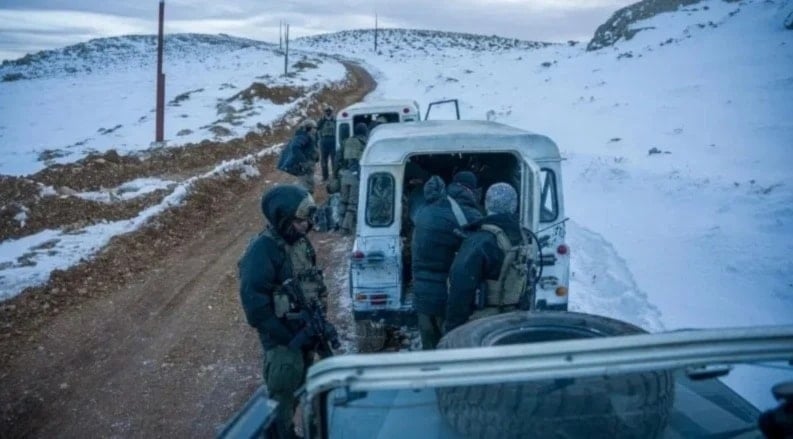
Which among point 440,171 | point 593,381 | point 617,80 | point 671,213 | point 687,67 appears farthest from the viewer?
point 617,80

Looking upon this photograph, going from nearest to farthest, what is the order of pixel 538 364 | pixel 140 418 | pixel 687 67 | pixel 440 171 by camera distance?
pixel 538 364 < pixel 140 418 < pixel 440 171 < pixel 687 67

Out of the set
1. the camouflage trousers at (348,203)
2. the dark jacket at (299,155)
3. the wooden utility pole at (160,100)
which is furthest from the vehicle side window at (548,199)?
the wooden utility pole at (160,100)

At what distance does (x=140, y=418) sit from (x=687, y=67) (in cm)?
2673

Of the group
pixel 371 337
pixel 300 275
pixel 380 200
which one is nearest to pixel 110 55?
pixel 371 337

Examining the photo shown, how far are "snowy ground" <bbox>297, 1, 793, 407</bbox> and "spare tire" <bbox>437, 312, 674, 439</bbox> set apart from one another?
0.35 meters

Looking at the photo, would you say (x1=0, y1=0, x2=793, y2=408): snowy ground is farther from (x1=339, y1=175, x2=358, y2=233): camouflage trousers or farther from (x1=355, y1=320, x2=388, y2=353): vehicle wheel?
(x1=339, y1=175, x2=358, y2=233): camouflage trousers

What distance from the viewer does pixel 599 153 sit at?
591 inches

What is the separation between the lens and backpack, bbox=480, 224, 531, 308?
423cm

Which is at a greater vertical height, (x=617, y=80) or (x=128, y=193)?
(x=617, y=80)

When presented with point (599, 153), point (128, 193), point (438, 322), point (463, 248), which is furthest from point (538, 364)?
point (599, 153)

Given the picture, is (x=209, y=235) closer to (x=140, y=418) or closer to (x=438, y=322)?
(x=140, y=418)

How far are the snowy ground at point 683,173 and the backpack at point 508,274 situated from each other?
1722mm

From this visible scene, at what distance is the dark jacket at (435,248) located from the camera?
495 cm

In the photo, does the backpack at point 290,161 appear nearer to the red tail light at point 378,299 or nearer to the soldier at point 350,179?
the soldier at point 350,179
